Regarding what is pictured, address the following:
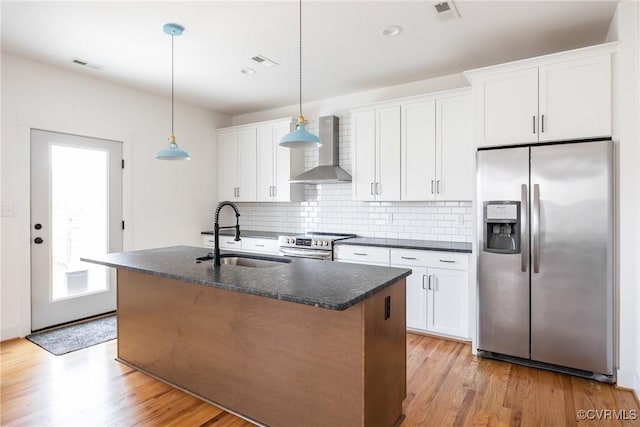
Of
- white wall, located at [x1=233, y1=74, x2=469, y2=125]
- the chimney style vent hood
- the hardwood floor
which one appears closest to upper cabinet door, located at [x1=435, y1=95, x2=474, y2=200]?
white wall, located at [x1=233, y1=74, x2=469, y2=125]

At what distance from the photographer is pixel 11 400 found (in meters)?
2.51

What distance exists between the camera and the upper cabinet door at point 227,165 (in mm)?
5633

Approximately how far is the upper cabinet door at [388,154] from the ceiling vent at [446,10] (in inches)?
53.3

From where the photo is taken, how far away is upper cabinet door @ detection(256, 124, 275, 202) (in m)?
5.23

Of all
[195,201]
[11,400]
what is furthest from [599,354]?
[195,201]

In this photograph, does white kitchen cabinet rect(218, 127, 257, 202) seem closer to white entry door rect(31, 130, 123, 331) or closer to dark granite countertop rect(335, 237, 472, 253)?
white entry door rect(31, 130, 123, 331)

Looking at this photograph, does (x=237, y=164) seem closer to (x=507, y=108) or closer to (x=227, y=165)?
(x=227, y=165)

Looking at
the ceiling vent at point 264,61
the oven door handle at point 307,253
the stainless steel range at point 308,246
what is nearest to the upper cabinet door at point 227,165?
the stainless steel range at point 308,246

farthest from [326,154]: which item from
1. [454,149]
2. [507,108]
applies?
[507,108]

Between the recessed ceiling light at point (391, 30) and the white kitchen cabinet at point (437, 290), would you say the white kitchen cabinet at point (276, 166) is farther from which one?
the recessed ceiling light at point (391, 30)

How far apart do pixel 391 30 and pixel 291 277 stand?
2244mm

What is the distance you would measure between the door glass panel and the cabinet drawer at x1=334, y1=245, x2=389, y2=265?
9.08 feet

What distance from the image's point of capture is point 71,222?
4074 millimetres

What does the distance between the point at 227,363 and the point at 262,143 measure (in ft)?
11.6
